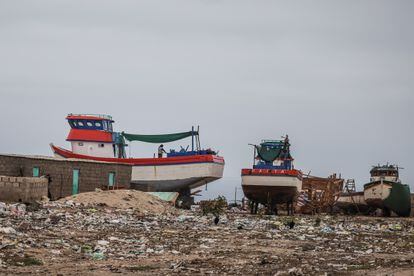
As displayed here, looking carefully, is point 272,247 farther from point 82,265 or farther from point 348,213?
point 348,213

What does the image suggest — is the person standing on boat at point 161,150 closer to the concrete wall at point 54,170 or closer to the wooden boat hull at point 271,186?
the concrete wall at point 54,170

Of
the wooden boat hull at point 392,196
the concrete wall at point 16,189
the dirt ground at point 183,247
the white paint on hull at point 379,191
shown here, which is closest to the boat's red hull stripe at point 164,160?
the white paint on hull at point 379,191

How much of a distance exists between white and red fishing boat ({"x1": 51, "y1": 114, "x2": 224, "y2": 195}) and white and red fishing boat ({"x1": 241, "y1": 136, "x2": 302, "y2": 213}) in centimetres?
696

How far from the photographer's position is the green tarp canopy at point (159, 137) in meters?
46.1

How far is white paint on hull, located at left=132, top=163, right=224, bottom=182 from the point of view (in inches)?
1720

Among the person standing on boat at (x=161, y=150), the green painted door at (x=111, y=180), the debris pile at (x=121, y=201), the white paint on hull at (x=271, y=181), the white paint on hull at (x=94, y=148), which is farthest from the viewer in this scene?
the person standing on boat at (x=161, y=150)

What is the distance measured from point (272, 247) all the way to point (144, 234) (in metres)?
3.85

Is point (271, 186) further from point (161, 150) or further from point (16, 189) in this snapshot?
point (161, 150)

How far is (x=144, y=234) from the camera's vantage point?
19.4m

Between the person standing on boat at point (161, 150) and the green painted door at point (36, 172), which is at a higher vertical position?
the person standing on boat at point (161, 150)

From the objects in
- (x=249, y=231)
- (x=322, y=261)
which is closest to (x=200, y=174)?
(x=249, y=231)

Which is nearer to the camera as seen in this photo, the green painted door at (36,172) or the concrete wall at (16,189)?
the concrete wall at (16,189)

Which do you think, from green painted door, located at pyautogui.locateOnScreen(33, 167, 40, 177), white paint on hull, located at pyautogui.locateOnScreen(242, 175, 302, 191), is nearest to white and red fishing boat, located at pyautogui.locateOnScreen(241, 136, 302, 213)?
white paint on hull, located at pyautogui.locateOnScreen(242, 175, 302, 191)

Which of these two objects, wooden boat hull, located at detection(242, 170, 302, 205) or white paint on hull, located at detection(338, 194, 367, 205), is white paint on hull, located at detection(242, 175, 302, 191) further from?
white paint on hull, located at detection(338, 194, 367, 205)
